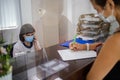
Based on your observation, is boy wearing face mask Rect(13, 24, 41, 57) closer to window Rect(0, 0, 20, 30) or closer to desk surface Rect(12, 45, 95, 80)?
window Rect(0, 0, 20, 30)

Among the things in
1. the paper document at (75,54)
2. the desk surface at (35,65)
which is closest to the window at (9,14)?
the desk surface at (35,65)

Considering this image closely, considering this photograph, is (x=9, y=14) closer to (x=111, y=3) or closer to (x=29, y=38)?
(x=29, y=38)

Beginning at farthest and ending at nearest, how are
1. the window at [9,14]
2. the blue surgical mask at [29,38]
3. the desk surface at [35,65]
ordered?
the window at [9,14], the blue surgical mask at [29,38], the desk surface at [35,65]

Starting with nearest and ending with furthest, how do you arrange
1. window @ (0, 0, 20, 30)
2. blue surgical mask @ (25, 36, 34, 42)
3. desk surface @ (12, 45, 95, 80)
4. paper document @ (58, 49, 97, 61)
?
desk surface @ (12, 45, 95, 80) < paper document @ (58, 49, 97, 61) < blue surgical mask @ (25, 36, 34, 42) < window @ (0, 0, 20, 30)

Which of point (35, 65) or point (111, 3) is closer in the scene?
point (111, 3)

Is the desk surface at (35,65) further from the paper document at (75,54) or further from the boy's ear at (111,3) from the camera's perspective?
the boy's ear at (111,3)

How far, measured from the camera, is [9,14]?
2945mm

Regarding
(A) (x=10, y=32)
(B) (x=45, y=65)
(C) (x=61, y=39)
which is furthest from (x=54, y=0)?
(B) (x=45, y=65)

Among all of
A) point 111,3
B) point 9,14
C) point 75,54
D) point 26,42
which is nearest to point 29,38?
point 26,42

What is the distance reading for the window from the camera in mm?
2838

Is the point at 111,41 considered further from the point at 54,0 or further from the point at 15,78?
the point at 54,0

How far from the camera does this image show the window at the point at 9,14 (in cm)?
284

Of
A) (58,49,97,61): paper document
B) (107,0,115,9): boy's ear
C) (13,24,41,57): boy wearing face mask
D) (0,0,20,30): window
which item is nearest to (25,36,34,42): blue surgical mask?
(13,24,41,57): boy wearing face mask

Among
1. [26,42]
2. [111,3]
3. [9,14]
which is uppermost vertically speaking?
[111,3]
